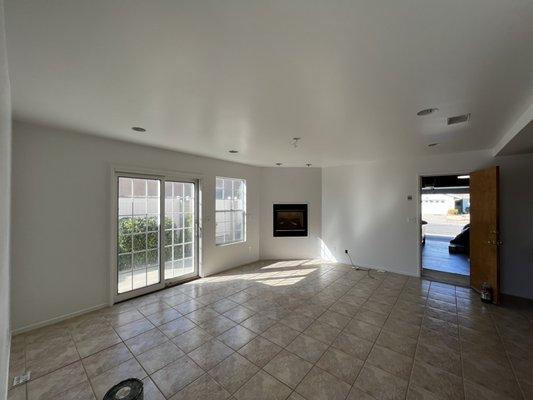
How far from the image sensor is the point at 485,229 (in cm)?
371

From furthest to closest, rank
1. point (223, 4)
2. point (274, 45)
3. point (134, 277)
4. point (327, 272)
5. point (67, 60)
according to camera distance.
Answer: point (327, 272)
point (134, 277)
point (67, 60)
point (274, 45)
point (223, 4)

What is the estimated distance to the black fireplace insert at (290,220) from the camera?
19.9 ft

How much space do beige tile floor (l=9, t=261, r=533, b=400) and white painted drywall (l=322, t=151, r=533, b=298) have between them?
3.08 feet

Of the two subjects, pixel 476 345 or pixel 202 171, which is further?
pixel 202 171

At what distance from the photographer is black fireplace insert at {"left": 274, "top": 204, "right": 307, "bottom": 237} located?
6.06 meters

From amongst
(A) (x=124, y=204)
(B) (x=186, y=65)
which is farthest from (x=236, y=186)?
(B) (x=186, y=65)

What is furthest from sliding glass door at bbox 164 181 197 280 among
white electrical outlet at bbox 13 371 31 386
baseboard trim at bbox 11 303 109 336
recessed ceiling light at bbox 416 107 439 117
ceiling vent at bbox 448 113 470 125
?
ceiling vent at bbox 448 113 470 125

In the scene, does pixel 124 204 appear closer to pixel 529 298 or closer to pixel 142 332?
pixel 142 332

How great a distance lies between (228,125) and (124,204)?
7.48ft

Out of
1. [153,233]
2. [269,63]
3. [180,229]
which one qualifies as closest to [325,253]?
[180,229]

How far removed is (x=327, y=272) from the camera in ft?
16.5

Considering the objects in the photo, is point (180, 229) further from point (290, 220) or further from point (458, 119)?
point (458, 119)

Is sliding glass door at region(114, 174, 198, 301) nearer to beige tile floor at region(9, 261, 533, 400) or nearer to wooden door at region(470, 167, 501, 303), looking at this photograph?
beige tile floor at region(9, 261, 533, 400)

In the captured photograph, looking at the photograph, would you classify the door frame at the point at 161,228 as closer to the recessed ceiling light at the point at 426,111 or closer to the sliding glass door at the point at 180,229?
the sliding glass door at the point at 180,229
